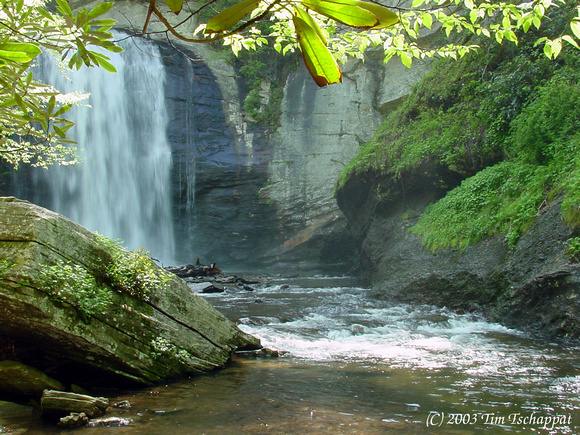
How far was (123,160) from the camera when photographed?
20.2 meters

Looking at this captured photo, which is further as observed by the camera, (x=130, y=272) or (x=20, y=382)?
(x=130, y=272)

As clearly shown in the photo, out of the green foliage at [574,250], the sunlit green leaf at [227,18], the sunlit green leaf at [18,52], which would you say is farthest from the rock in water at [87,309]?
the green foliage at [574,250]

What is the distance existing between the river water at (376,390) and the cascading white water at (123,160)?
1606 cm

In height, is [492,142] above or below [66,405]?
above

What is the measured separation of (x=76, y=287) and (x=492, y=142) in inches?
335

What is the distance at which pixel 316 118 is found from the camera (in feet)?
68.0

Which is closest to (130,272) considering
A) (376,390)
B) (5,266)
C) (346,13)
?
(5,266)

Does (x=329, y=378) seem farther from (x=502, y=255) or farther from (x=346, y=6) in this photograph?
(x=502, y=255)

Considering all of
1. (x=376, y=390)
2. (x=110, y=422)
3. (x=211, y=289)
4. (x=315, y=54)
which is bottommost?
(x=211, y=289)

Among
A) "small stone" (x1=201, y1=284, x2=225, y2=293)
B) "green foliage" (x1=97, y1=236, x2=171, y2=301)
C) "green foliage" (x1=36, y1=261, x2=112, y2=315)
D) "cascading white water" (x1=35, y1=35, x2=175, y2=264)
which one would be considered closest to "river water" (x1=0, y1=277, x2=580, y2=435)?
"green foliage" (x1=36, y1=261, x2=112, y2=315)

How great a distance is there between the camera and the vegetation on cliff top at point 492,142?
6.91 m

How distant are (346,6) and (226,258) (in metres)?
21.0

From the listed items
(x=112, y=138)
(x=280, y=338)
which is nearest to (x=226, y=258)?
(x=112, y=138)

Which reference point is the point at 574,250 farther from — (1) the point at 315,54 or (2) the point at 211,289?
(2) the point at 211,289
